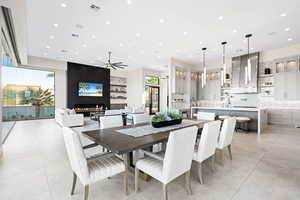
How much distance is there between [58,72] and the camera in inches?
340

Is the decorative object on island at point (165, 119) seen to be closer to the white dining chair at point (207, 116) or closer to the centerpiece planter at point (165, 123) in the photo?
the centerpiece planter at point (165, 123)

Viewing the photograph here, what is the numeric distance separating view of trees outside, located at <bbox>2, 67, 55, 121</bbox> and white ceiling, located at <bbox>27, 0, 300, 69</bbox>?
2.13 m

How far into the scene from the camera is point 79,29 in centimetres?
452

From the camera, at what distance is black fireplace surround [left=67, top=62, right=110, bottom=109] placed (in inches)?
341

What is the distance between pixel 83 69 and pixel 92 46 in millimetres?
3631

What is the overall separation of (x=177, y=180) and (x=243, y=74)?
694 centimetres

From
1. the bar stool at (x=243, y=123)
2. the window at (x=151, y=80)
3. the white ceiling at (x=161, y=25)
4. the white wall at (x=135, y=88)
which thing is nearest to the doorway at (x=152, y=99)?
the window at (x=151, y=80)

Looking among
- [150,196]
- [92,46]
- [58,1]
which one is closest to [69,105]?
[92,46]

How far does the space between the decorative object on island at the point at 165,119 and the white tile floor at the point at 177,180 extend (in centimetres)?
90

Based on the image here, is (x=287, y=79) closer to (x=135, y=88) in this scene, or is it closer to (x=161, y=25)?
(x=161, y=25)

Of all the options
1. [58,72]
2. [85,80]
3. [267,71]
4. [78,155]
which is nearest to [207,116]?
[78,155]

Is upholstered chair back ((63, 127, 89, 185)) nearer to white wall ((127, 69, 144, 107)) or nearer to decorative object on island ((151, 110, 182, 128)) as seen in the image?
decorative object on island ((151, 110, 182, 128))

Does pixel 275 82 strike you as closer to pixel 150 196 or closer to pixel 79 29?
pixel 150 196

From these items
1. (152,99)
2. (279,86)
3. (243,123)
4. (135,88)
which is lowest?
(243,123)
